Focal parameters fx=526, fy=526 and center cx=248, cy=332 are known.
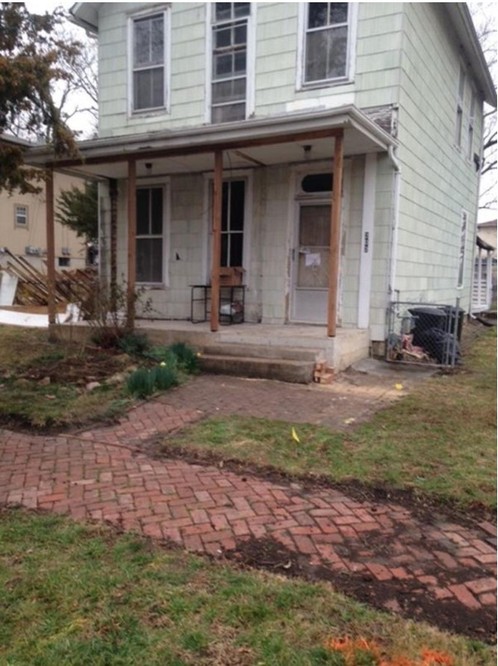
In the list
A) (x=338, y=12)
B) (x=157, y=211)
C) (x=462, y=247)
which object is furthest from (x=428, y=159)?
(x=157, y=211)

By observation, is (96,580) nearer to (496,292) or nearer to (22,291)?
(22,291)

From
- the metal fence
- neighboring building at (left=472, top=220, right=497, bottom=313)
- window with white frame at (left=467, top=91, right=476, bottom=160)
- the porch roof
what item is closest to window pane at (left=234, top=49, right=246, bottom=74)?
the porch roof

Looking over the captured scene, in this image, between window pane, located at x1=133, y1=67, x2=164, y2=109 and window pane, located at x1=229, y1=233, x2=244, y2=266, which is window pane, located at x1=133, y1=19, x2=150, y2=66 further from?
window pane, located at x1=229, y1=233, x2=244, y2=266

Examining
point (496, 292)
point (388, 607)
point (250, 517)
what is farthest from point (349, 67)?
point (496, 292)

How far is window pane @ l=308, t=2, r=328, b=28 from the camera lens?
8.63 meters

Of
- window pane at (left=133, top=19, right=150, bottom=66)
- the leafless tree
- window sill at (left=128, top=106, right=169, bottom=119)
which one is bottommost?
window sill at (left=128, top=106, right=169, bottom=119)

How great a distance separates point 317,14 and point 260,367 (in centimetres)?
598

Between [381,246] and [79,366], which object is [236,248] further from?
[79,366]

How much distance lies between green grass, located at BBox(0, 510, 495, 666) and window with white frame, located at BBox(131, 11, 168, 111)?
31.7 feet

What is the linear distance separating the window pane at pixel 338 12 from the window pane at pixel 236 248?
3.80 meters

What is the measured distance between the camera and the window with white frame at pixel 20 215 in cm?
2680

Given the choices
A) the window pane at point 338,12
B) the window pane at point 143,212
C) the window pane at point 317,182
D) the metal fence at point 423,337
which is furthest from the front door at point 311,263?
the window pane at point 143,212

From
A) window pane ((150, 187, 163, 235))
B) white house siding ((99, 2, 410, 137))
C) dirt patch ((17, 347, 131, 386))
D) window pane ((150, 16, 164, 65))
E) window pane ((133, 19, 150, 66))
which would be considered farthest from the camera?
window pane ((150, 187, 163, 235))

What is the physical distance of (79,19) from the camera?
10.9 meters
